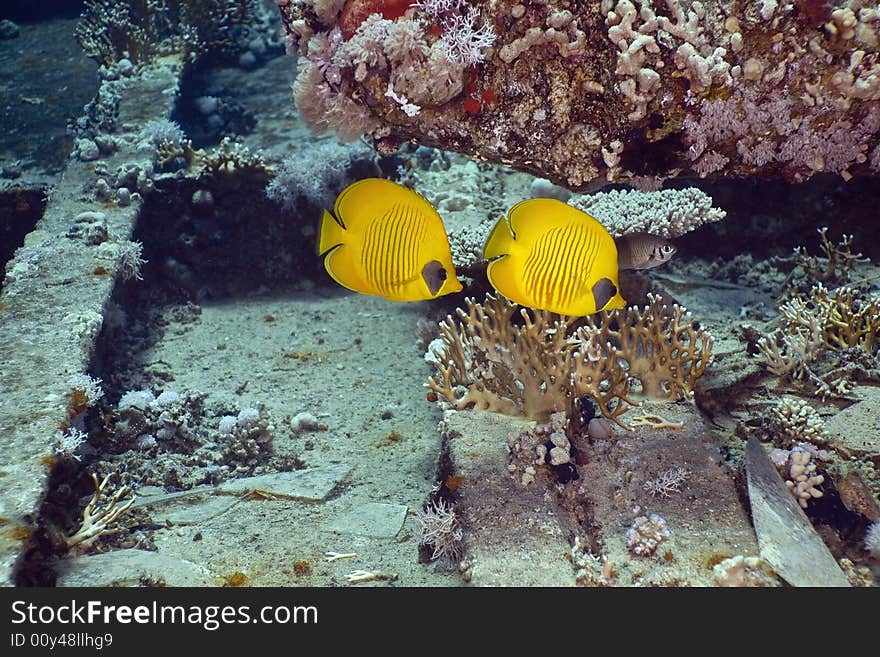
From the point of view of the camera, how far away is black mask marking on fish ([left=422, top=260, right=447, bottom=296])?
8.02ft

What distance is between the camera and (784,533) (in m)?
3.14

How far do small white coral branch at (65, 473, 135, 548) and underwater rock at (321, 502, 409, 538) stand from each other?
1.30m

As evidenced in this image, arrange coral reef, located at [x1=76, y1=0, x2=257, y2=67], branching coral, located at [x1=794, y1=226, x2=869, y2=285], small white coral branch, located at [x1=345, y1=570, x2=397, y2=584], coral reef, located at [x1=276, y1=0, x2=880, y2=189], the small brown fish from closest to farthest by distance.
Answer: coral reef, located at [x1=276, y1=0, x2=880, y2=189] < small white coral branch, located at [x1=345, y1=570, x2=397, y2=584] < the small brown fish < branching coral, located at [x1=794, y1=226, x2=869, y2=285] < coral reef, located at [x1=76, y1=0, x2=257, y2=67]

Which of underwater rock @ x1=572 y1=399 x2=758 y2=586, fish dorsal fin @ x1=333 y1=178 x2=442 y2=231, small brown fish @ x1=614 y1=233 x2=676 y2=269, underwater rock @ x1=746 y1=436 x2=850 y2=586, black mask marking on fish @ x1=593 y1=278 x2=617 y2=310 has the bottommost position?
underwater rock @ x1=572 y1=399 x2=758 y2=586

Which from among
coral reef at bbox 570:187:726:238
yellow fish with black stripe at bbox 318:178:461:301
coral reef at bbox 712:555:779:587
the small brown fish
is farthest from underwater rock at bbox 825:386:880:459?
yellow fish with black stripe at bbox 318:178:461:301

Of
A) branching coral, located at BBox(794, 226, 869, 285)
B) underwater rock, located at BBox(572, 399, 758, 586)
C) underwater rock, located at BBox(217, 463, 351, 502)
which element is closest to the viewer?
underwater rock, located at BBox(572, 399, 758, 586)

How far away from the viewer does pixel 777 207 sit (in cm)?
701

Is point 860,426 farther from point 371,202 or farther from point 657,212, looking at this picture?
point 371,202

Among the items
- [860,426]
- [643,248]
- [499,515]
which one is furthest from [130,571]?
[860,426]

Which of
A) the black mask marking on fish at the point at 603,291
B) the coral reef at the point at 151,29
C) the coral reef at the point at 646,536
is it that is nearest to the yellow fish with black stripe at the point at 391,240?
the black mask marking on fish at the point at 603,291

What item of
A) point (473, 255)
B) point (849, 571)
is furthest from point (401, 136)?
point (849, 571)

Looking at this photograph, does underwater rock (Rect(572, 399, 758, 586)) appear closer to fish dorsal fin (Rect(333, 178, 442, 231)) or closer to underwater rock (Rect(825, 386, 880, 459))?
underwater rock (Rect(825, 386, 880, 459))

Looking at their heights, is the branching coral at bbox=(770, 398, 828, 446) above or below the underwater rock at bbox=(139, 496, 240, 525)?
above
